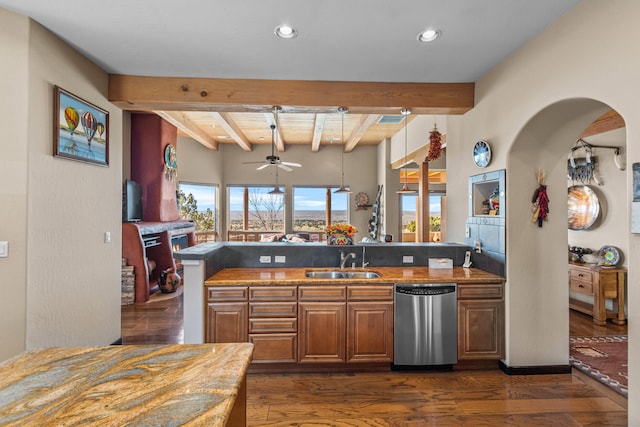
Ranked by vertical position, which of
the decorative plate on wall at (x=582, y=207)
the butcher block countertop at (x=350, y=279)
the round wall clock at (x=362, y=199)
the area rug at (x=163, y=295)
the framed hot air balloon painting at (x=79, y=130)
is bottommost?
the area rug at (x=163, y=295)

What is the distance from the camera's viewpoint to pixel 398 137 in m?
7.02

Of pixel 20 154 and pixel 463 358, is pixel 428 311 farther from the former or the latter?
pixel 20 154

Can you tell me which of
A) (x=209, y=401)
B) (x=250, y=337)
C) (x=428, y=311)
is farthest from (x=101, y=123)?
(x=428, y=311)

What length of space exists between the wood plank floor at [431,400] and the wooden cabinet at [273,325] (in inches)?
7.8

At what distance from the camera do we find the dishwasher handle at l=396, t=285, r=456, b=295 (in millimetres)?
2920

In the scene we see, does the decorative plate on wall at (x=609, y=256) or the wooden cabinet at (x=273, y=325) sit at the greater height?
the decorative plate on wall at (x=609, y=256)

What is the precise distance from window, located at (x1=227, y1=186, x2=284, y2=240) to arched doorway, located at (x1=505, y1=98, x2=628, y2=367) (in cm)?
648

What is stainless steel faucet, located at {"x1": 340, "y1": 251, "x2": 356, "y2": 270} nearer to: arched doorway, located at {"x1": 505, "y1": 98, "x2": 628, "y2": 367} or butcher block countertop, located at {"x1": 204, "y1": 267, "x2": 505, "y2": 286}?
butcher block countertop, located at {"x1": 204, "y1": 267, "x2": 505, "y2": 286}

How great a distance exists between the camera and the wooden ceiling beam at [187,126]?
5.09m

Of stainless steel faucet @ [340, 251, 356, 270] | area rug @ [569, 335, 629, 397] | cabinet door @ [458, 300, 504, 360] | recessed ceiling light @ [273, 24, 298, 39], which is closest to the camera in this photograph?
recessed ceiling light @ [273, 24, 298, 39]

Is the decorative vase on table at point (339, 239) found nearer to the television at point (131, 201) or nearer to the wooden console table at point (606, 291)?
the wooden console table at point (606, 291)

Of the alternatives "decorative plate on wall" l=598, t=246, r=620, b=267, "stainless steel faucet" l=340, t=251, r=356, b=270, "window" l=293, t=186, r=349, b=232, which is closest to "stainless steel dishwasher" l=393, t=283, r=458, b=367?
"stainless steel faucet" l=340, t=251, r=356, b=270

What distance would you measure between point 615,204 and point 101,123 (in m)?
6.26

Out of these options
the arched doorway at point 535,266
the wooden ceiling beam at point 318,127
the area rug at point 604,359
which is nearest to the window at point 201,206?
the wooden ceiling beam at point 318,127
